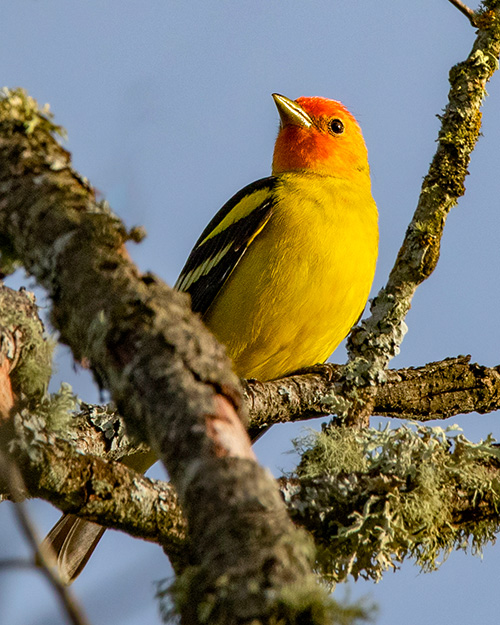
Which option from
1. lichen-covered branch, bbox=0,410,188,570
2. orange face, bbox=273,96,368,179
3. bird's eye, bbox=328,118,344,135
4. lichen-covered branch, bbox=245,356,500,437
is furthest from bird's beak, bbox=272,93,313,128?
lichen-covered branch, bbox=0,410,188,570

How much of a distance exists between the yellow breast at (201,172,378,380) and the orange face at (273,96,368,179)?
743 mm

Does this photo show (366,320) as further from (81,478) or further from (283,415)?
(81,478)

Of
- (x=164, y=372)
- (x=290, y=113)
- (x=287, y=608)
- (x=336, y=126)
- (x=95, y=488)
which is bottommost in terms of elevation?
(x=287, y=608)

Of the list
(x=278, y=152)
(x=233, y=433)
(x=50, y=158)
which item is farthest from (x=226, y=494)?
(x=278, y=152)

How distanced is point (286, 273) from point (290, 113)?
2.07m

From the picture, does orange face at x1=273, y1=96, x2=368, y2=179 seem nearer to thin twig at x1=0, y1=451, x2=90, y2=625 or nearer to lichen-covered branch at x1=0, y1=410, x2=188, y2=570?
lichen-covered branch at x1=0, y1=410, x2=188, y2=570

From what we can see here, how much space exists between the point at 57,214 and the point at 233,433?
0.73 metres

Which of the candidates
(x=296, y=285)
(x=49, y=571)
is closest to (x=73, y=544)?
(x=296, y=285)

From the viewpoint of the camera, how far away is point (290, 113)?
6422 mm

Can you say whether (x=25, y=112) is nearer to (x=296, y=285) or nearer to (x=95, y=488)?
(x=95, y=488)

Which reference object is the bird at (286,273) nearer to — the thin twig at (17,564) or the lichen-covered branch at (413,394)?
the lichen-covered branch at (413,394)

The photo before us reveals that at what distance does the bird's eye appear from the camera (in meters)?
6.50

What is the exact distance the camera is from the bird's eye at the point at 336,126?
21.3 ft

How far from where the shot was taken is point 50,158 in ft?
6.44
